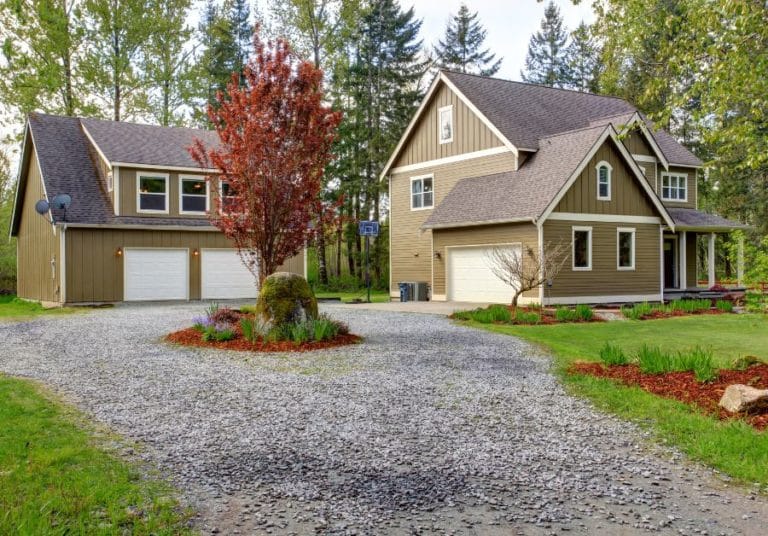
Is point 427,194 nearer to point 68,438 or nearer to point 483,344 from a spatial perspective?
point 483,344

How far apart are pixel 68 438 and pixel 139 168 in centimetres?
2080

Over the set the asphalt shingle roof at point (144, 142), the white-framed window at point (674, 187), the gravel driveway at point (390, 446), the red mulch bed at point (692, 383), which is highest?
the asphalt shingle roof at point (144, 142)

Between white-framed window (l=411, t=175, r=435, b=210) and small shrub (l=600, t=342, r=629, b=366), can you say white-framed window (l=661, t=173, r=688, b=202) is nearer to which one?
white-framed window (l=411, t=175, r=435, b=210)

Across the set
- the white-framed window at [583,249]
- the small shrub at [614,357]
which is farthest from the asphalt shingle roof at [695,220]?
the small shrub at [614,357]

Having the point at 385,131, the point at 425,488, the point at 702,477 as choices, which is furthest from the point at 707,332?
the point at 385,131

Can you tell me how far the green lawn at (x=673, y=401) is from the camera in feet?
18.0

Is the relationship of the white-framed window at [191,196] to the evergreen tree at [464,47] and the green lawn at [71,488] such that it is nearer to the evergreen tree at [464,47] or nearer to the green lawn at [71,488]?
the green lawn at [71,488]

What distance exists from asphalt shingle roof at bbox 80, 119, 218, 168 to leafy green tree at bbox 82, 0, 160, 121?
5.54 metres

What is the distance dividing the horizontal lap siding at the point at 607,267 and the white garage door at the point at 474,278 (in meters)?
1.53

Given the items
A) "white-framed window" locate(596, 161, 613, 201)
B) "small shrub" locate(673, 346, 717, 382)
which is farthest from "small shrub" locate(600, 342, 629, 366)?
"white-framed window" locate(596, 161, 613, 201)

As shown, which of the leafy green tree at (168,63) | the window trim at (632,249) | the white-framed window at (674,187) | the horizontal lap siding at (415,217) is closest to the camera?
the window trim at (632,249)

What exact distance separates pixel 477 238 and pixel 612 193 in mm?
4555

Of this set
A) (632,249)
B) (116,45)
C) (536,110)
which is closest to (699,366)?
(632,249)

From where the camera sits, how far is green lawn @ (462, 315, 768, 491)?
5.49 meters
